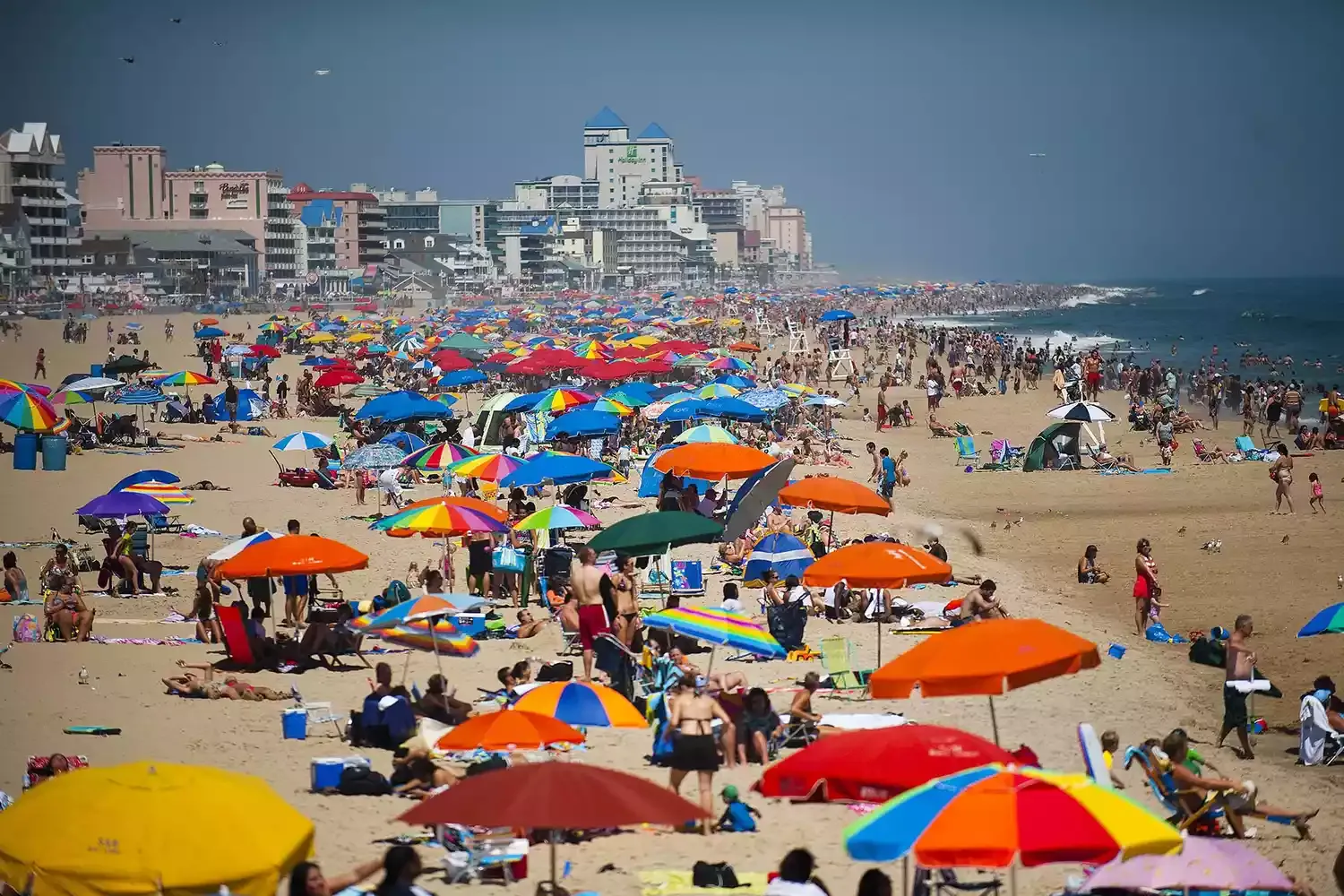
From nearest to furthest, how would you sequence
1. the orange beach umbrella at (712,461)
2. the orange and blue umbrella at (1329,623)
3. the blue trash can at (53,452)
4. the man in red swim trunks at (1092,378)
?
the orange and blue umbrella at (1329,623) < the orange beach umbrella at (712,461) < the blue trash can at (53,452) < the man in red swim trunks at (1092,378)

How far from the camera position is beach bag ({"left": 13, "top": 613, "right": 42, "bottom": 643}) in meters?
11.8

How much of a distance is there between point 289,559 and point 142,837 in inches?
234

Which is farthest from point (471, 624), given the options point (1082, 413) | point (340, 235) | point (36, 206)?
point (340, 235)

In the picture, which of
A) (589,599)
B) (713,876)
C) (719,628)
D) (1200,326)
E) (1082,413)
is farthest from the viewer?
(1200,326)

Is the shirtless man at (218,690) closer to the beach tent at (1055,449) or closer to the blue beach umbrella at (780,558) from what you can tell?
the blue beach umbrella at (780,558)

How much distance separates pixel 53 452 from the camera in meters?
22.2

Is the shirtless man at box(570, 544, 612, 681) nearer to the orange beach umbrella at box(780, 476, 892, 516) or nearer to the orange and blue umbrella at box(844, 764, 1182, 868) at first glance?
the orange beach umbrella at box(780, 476, 892, 516)

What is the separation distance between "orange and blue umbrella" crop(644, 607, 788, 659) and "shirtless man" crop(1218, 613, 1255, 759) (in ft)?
9.21

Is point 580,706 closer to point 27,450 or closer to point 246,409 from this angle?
point 27,450

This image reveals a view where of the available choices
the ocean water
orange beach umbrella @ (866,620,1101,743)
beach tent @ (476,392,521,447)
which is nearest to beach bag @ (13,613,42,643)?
orange beach umbrella @ (866,620,1101,743)

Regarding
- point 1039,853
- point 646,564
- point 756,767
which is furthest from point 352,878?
point 646,564

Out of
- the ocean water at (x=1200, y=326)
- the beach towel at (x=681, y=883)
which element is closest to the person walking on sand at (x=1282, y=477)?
the beach towel at (x=681, y=883)

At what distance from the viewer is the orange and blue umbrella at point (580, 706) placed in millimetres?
8062

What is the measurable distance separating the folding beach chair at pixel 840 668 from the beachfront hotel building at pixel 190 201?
11205 centimetres
